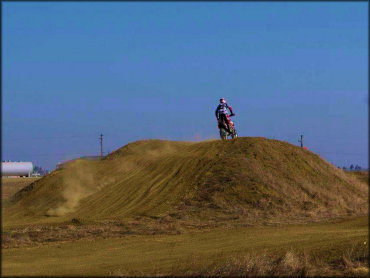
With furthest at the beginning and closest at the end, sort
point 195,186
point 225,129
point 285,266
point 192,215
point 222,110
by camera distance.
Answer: point 225,129 < point 222,110 < point 195,186 < point 192,215 < point 285,266

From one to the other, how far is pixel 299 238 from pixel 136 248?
5779 millimetres

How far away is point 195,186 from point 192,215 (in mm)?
3542

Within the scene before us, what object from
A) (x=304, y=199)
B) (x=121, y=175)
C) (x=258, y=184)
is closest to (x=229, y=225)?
(x=304, y=199)

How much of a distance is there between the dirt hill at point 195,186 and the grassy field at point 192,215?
0.21ft

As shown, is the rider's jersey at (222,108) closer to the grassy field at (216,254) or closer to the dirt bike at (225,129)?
the dirt bike at (225,129)

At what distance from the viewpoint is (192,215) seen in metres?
27.5

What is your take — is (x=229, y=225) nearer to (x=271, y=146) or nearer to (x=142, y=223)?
(x=142, y=223)

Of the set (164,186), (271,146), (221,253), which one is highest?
(271,146)

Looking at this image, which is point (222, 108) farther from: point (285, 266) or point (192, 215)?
point (285, 266)

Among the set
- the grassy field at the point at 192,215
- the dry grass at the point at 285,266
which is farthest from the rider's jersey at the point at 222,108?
the dry grass at the point at 285,266

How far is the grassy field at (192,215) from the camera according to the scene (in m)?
15.5

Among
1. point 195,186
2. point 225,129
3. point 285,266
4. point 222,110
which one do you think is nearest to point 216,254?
point 285,266

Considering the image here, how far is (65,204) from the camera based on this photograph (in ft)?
81.4

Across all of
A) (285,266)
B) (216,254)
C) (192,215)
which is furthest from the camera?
(192,215)
